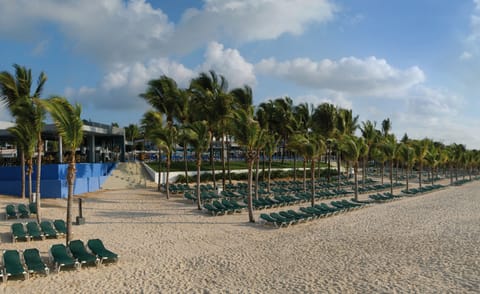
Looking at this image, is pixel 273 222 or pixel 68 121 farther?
pixel 273 222

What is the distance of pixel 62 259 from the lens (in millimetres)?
10359

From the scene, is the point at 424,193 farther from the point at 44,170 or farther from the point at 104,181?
the point at 44,170

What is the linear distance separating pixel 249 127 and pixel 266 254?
259 inches

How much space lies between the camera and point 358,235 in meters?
15.2

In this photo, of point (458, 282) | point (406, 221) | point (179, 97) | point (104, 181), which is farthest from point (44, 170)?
point (458, 282)

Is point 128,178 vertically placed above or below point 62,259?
above

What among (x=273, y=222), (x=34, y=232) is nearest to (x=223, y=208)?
(x=273, y=222)

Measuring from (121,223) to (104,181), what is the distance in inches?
573

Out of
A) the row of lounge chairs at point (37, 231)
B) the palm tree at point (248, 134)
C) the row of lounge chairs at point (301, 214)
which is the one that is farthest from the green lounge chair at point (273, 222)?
the row of lounge chairs at point (37, 231)

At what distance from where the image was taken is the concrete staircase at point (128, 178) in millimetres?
30875

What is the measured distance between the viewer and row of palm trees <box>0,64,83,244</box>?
39.6ft

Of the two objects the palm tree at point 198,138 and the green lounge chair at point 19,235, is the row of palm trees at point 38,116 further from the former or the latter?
the palm tree at point 198,138

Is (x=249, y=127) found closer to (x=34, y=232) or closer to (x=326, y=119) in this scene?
(x=34, y=232)

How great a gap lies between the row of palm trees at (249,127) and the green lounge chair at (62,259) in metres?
8.60
